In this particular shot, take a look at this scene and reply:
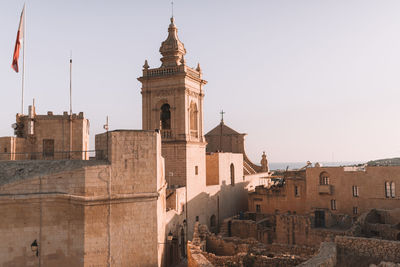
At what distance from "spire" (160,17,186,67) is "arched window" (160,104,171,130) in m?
3.28

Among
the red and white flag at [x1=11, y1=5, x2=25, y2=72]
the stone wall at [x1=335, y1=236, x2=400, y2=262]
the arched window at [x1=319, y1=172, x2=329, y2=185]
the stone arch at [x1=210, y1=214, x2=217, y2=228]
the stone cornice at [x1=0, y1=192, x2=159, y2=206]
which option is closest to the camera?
the stone cornice at [x1=0, y1=192, x2=159, y2=206]

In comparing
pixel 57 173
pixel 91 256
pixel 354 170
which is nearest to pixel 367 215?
pixel 354 170

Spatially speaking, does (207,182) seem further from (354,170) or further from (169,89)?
(354,170)

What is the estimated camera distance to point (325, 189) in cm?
2720

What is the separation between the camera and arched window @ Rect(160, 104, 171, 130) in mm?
26703

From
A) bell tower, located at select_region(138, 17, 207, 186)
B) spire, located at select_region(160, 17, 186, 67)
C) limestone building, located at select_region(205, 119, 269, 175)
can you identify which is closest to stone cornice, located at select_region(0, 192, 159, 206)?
bell tower, located at select_region(138, 17, 207, 186)

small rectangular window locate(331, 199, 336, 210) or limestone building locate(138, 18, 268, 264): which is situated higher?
limestone building locate(138, 18, 268, 264)

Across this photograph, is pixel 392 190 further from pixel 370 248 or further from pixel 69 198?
pixel 69 198

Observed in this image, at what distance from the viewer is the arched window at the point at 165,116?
1051 inches

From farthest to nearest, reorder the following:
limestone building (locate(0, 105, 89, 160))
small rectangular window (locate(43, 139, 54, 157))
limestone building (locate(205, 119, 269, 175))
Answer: limestone building (locate(205, 119, 269, 175))
small rectangular window (locate(43, 139, 54, 157))
limestone building (locate(0, 105, 89, 160))

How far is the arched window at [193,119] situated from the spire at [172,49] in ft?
11.7

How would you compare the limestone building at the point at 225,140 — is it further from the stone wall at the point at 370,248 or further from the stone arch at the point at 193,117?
the stone wall at the point at 370,248

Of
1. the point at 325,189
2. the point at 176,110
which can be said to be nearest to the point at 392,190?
the point at 325,189

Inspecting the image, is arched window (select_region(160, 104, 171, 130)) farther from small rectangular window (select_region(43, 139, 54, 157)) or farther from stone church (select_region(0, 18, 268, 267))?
stone church (select_region(0, 18, 268, 267))
